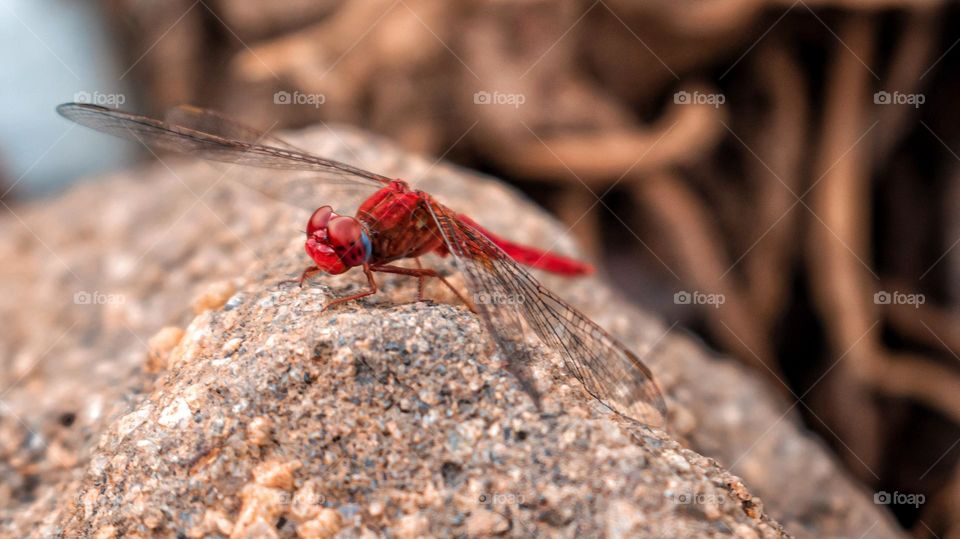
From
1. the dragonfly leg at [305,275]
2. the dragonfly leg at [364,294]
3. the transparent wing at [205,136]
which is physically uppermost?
the transparent wing at [205,136]

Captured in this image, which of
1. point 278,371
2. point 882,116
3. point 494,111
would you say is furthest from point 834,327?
point 278,371

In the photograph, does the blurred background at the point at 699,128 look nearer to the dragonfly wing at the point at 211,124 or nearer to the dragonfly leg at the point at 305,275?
the dragonfly wing at the point at 211,124

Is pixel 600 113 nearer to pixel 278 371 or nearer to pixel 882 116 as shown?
pixel 882 116

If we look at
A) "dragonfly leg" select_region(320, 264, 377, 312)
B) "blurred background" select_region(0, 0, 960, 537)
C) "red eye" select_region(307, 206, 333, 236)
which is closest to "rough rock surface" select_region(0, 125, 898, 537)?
"dragonfly leg" select_region(320, 264, 377, 312)

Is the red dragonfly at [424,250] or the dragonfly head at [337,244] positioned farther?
the dragonfly head at [337,244]

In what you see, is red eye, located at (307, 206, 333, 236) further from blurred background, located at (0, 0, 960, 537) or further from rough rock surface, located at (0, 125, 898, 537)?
blurred background, located at (0, 0, 960, 537)

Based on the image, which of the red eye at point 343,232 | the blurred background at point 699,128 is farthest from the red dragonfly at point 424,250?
the blurred background at point 699,128
